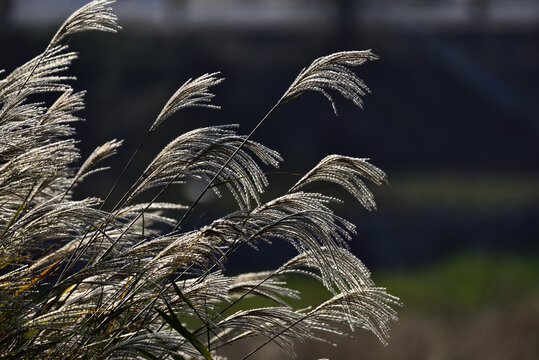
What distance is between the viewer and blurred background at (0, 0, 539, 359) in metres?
19.4

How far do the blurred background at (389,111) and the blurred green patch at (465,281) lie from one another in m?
0.05

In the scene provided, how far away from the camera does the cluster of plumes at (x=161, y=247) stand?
2.67 metres

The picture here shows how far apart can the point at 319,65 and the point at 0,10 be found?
74.9 feet

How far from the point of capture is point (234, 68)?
27.1 m

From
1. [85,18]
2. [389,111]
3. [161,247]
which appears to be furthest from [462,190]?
[161,247]

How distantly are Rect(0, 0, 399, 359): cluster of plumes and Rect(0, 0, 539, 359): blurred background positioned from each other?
1017cm

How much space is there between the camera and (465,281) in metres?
18.1

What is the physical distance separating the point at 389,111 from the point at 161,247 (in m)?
26.8

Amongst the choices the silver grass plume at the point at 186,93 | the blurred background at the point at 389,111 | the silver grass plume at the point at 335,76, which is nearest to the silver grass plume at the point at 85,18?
the silver grass plume at the point at 186,93

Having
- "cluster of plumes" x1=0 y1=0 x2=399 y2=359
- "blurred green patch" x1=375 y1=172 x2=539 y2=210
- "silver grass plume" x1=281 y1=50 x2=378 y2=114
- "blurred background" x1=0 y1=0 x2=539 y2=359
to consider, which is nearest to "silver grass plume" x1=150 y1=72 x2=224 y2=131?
"cluster of plumes" x1=0 y1=0 x2=399 y2=359

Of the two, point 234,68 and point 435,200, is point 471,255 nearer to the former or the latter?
point 435,200

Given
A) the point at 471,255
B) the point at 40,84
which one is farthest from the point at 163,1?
the point at 40,84

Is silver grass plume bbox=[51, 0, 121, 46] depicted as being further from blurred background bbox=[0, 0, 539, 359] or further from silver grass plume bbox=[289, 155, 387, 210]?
blurred background bbox=[0, 0, 539, 359]

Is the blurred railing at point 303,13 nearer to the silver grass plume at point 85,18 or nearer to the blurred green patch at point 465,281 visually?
the blurred green patch at point 465,281
